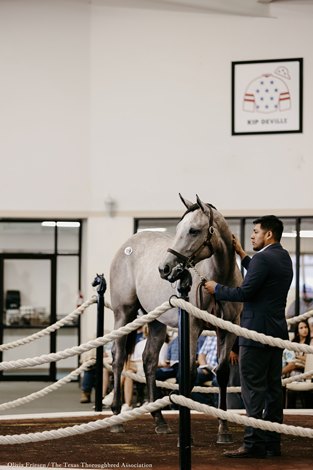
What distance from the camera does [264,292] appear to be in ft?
20.8

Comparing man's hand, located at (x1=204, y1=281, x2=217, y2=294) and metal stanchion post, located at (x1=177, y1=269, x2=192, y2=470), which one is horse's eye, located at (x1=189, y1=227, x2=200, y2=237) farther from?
metal stanchion post, located at (x1=177, y1=269, x2=192, y2=470)

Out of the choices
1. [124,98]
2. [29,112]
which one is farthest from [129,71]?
[29,112]

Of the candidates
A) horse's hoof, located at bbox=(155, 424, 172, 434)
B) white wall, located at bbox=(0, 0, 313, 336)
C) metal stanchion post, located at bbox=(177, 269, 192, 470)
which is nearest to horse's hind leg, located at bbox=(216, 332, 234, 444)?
horse's hoof, located at bbox=(155, 424, 172, 434)

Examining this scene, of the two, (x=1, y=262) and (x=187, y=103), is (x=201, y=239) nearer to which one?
(x=187, y=103)

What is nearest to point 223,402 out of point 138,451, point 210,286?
point 138,451

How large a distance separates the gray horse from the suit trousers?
0.55m

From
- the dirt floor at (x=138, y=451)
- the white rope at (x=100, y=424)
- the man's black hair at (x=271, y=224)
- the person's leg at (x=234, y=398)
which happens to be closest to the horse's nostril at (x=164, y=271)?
the man's black hair at (x=271, y=224)

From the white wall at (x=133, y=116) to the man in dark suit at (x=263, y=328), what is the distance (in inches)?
436

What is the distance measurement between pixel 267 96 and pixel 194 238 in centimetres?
1128

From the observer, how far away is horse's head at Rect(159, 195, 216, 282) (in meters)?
6.71

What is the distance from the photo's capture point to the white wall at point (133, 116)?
57.4ft

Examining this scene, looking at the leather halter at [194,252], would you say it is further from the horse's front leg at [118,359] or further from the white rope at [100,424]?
the horse's front leg at [118,359]

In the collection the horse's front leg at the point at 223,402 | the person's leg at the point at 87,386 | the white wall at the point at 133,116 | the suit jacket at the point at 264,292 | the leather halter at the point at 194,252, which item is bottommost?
the person's leg at the point at 87,386

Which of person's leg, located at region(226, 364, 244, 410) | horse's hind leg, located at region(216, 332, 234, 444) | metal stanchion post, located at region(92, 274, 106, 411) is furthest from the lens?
person's leg, located at region(226, 364, 244, 410)
